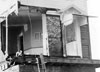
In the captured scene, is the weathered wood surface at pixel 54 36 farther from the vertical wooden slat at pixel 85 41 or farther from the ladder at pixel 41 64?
the vertical wooden slat at pixel 85 41

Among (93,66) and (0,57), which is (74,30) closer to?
(93,66)

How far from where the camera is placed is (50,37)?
14.9 m

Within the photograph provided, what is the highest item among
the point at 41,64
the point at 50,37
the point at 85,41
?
the point at 50,37

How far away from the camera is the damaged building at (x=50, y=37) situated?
1362cm

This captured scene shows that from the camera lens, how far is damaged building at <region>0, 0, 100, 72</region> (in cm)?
1362

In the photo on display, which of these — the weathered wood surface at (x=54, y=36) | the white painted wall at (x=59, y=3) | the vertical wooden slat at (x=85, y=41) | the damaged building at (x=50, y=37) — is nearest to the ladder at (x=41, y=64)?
the damaged building at (x=50, y=37)

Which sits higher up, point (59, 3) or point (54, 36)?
point (59, 3)

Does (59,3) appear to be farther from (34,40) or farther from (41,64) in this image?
(41,64)

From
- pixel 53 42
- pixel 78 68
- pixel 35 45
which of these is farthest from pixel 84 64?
pixel 35 45

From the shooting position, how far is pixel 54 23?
1519 cm

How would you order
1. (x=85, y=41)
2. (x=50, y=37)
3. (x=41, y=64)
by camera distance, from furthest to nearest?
(x=85, y=41) < (x=50, y=37) < (x=41, y=64)

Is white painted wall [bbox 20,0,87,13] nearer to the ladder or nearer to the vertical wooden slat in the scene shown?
the vertical wooden slat

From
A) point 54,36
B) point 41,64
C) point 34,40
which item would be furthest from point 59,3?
point 41,64

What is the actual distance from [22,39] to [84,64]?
414cm
